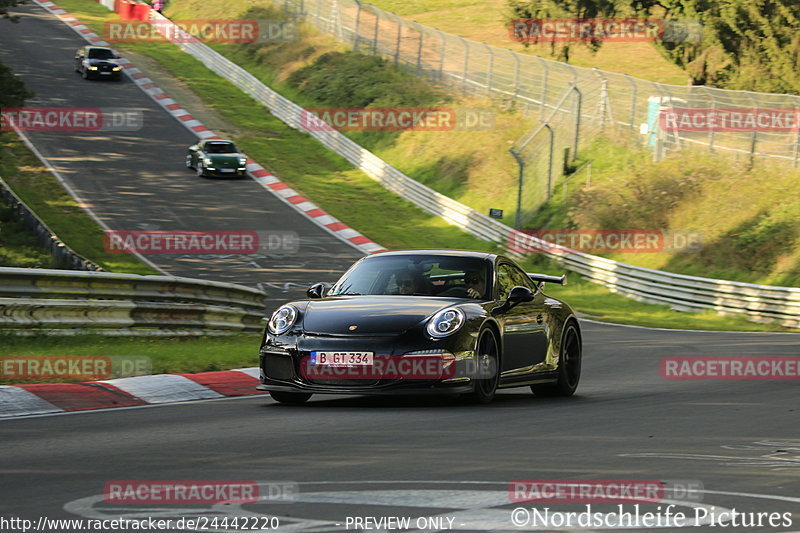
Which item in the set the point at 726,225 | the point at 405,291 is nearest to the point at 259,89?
the point at 726,225

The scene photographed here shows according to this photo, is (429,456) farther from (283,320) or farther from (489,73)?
(489,73)

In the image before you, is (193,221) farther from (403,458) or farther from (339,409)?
(403,458)

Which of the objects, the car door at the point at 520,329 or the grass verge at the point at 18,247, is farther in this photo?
the grass verge at the point at 18,247

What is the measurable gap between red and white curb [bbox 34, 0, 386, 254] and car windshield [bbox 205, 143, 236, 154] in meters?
1.36

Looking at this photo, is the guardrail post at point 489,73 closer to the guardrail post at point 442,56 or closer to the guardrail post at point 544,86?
the guardrail post at point 442,56

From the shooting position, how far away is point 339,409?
9.79 meters

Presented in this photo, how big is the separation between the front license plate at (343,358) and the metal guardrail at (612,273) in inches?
754

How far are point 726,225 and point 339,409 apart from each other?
24.8m

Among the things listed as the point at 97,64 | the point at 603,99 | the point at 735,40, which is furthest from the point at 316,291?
the point at 97,64

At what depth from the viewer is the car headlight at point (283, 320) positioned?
999 centimetres

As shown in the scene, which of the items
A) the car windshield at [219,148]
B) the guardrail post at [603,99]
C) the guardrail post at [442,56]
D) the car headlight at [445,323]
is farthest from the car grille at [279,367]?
the guardrail post at [442,56]

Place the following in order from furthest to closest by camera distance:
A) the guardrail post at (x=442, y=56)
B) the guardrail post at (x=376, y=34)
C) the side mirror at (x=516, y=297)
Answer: the guardrail post at (x=376, y=34), the guardrail post at (x=442, y=56), the side mirror at (x=516, y=297)

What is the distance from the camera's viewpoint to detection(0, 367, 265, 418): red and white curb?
9.38 meters

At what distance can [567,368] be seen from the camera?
39.0 ft
